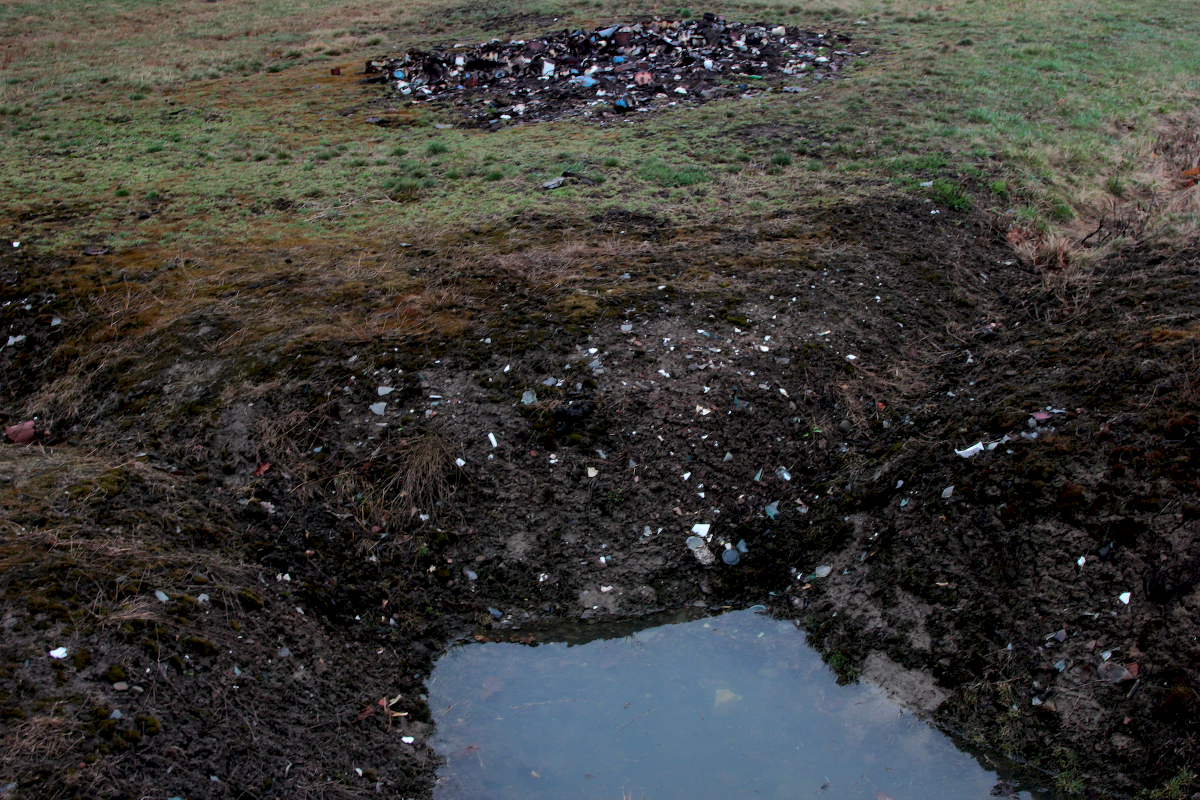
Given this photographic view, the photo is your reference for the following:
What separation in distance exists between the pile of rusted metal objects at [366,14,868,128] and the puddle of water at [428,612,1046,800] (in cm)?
786

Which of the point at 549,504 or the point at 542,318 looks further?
the point at 542,318

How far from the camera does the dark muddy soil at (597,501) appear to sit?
3.00 meters

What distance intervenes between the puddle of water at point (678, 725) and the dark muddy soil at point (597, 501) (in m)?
0.15

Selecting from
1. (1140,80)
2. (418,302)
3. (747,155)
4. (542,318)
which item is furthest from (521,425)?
(1140,80)

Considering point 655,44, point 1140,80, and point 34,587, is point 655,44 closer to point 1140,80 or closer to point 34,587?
point 1140,80

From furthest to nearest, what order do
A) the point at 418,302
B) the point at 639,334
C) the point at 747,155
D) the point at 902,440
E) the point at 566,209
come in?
the point at 747,155 → the point at 566,209 → the point at 418,302 → the point at 639,334 → the point at 902,440

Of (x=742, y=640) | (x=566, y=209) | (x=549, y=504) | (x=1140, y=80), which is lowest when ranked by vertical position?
(x=742, y=640)

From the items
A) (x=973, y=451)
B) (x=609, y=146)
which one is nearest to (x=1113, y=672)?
(x=973, y=451)

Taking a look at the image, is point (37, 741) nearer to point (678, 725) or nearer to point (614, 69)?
point (678, 725)

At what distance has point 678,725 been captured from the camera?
331cm

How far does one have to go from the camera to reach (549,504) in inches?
169

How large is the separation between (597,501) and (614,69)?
8.92 meters

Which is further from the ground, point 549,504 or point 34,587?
point 34,587

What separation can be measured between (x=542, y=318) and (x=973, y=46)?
36.2 ft
